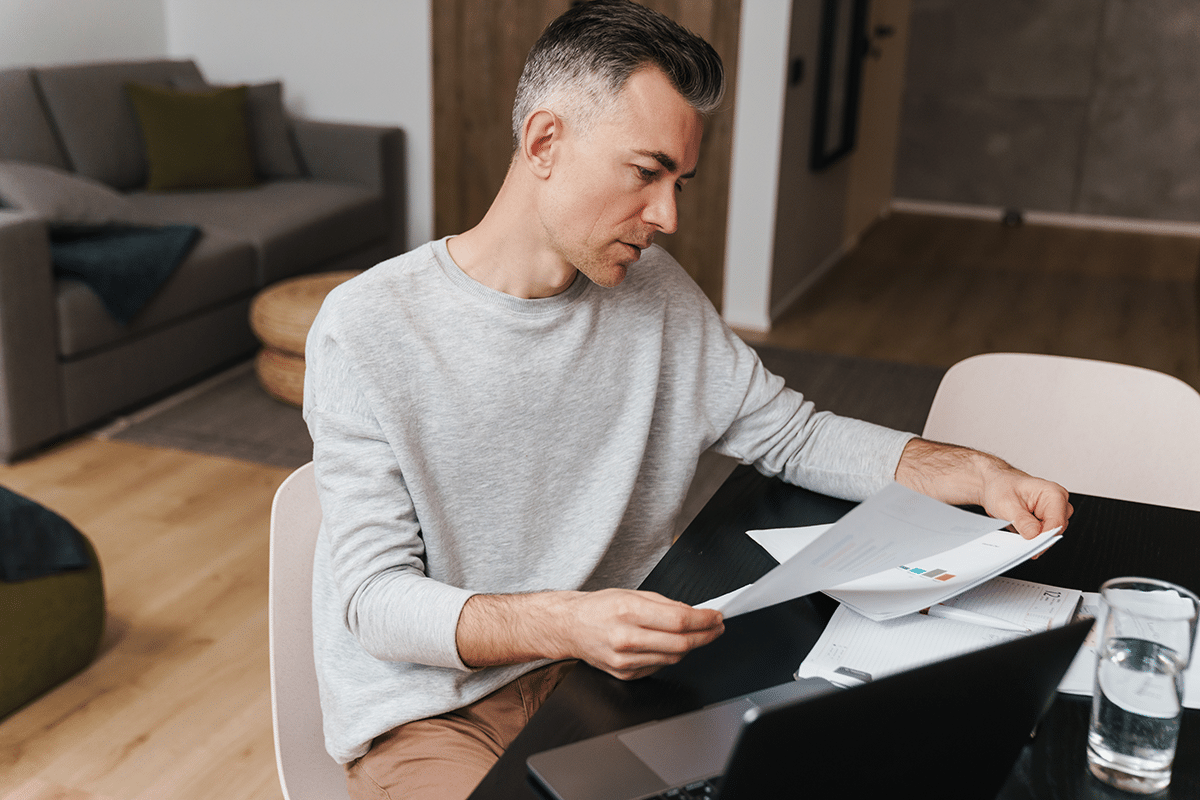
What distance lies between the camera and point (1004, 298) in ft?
15.3

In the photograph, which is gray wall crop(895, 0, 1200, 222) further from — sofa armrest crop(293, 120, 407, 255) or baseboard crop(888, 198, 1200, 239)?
sofa armrest crop(293, 120, 407, 255)

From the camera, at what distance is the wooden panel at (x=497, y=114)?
4023 mm

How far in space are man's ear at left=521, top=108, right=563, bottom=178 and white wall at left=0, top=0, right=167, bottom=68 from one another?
364 centimetres

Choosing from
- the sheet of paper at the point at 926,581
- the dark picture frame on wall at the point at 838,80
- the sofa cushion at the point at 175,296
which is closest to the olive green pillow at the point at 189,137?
the sofa cushion at the point at 175,296

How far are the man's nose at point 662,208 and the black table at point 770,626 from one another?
12.0 inches

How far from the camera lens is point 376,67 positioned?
179 inches

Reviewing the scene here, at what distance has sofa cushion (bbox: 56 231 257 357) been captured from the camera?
113 inches

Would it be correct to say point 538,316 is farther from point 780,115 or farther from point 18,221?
point 780,115

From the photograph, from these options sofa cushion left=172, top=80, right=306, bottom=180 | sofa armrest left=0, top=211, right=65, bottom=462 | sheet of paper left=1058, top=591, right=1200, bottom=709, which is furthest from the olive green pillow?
sheet of paper left=1058, top=591, right=1200, bottom=709

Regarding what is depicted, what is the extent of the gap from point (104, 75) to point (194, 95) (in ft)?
1.01

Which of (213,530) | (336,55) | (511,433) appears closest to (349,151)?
(336,55)

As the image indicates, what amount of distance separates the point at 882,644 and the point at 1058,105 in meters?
5.87

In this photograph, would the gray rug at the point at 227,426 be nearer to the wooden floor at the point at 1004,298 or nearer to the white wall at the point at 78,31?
the white wall at the point at 78,31

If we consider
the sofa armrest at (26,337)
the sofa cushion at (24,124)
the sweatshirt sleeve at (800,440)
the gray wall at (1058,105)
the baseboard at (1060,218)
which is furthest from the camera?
the baseboard at (1060,218)
